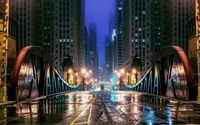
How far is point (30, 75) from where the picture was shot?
37844mm

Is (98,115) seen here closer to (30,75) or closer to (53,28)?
(30,75)

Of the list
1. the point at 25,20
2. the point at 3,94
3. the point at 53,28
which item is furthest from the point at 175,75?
the point at 25,20

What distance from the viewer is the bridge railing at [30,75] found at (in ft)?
106

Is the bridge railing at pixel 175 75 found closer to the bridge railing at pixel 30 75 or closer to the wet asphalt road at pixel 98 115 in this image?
the wet asphalt road at pixel 98 115

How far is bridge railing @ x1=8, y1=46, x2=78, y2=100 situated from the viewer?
106 feet

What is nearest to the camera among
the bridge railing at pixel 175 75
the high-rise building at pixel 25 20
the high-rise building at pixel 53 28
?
the bridge railing at pixel 175 75

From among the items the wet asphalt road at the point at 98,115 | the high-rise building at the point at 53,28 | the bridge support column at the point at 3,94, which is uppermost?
the high-rise building at the point at 53,28

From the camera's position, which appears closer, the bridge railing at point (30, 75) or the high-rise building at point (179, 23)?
the bridge railing at point (30, 75)

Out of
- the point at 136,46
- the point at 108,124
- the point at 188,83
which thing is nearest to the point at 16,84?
the point at 188,83

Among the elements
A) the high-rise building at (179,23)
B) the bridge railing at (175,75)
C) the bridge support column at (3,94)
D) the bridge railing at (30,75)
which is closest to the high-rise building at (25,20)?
the high-rise building at (179,23)

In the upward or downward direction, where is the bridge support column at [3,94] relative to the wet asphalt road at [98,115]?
upward

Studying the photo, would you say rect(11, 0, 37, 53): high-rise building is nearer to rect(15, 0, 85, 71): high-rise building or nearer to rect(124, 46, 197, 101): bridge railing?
rect(15, 0, 85, 71): high-rise building

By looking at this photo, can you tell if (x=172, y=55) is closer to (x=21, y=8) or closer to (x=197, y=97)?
(x=197, y=97)

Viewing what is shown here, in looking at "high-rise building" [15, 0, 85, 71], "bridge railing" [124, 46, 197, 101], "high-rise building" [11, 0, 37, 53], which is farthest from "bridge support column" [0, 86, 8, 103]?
"high-rise building" [11, 0, 37, 53]
